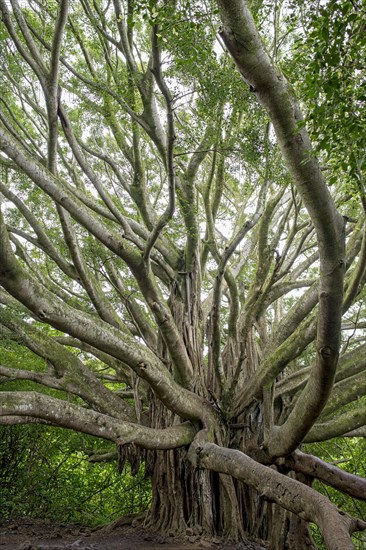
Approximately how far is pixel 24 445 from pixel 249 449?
4.20 m

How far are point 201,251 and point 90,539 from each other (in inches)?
175

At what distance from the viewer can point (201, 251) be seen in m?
7.48

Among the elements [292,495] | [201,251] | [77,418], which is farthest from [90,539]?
[201,251]

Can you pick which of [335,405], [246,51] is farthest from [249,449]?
[246,51]

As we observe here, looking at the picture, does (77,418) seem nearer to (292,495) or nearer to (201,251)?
(292,495)

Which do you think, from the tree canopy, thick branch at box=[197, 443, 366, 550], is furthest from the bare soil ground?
thick branch at box=[197, 443, 366, 550]

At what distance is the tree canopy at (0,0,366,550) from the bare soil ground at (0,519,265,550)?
11.3 inches

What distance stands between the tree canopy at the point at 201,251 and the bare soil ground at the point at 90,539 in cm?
29

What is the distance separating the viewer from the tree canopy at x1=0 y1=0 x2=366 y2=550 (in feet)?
8.66

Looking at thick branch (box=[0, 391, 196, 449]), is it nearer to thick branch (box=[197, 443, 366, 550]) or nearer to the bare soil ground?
thick branch (box=[197, 443, 366, 550])

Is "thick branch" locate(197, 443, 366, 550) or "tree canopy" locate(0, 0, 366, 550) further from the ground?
"tree canopy" locate(0, 0, 366, 550)

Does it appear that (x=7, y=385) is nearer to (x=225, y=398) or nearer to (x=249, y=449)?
(x=225, y=398)

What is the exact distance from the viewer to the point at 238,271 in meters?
8.12

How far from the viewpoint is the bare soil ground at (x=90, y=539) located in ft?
15.7
